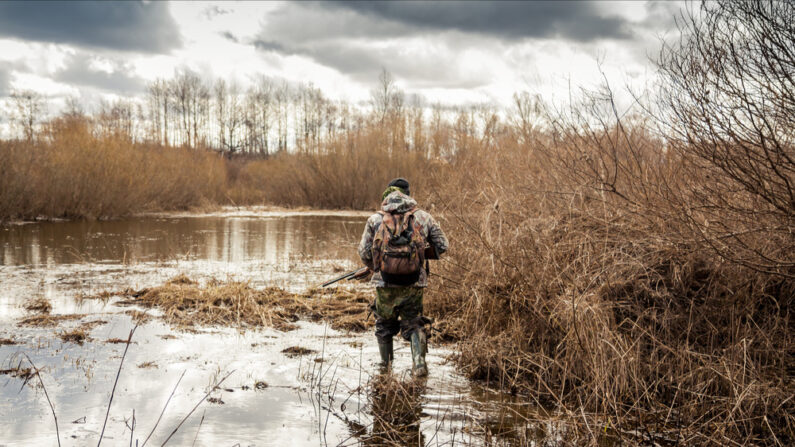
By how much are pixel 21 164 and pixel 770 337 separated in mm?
24659

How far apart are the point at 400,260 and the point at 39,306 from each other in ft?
18.7

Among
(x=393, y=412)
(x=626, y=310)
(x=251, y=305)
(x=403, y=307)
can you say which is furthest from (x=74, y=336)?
(x=626, y=310)

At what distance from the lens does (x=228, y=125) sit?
56.7m

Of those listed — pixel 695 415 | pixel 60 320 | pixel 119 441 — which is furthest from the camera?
pixel 60 320

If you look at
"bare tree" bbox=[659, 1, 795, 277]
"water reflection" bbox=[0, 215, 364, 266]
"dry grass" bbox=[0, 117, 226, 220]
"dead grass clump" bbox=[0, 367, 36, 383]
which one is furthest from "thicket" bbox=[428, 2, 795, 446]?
"dry grass" bbox=[0, 117, 226, 220]

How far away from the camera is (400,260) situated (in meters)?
5.18

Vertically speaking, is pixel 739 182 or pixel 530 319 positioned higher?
pixel 739 182

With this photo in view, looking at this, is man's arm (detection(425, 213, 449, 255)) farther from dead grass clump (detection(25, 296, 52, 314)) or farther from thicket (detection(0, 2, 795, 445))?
dead grass clump (detection(25, 296, 52, 314))

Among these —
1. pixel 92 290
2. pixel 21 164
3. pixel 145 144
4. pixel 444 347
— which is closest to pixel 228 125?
pixel 145 144

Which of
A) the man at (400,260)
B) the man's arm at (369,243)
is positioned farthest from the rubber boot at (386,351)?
the man's arm at (369,243)

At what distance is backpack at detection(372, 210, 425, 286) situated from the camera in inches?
204

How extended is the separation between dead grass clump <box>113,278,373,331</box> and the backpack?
97.7 inches

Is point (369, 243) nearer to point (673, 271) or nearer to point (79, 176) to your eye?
point (673, 271)

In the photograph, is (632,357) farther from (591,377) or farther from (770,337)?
(770,337)
